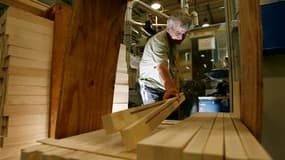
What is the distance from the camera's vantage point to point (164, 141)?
0.39 meters

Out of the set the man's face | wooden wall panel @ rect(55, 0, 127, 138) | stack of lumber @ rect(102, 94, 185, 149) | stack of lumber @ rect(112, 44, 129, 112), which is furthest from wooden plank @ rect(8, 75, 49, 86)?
the man's face

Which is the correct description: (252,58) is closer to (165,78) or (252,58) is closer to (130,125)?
(130,125)

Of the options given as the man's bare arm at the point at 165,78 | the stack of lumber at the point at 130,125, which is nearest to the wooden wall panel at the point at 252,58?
the stack of lumber at the point at 130,125

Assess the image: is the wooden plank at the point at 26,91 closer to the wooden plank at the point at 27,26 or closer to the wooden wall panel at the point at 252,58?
the wooden plank at the point at 27,26

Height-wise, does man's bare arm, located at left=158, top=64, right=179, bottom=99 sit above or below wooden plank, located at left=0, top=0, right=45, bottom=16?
below

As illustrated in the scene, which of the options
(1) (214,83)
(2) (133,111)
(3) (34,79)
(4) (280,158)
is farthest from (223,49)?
(2) (133,111)

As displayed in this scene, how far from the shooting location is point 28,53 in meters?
1.45

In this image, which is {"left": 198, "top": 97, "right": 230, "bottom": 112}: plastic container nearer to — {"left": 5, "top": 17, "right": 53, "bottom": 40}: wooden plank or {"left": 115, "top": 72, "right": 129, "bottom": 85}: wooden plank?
{"left": 115, "top": 72, "right": 129, "bottom": 85}: wooden plank

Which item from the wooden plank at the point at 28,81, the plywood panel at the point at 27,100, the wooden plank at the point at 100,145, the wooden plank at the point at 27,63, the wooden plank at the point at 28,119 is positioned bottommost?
the wooden plank at the point at 28,119

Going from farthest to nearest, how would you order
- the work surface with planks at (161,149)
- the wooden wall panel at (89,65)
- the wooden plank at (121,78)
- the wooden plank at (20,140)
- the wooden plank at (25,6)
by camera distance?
the wooden plank at (121,78), the wooden plank at (25,6), the wooden plank at (20,140), the wooden wall panel at (89,65), the work surface with planks at (161,149)

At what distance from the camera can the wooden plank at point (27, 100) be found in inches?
51.6

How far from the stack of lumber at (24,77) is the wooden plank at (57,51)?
0.12 feet

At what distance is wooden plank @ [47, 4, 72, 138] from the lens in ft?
5.26

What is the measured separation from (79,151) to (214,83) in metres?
3.61
